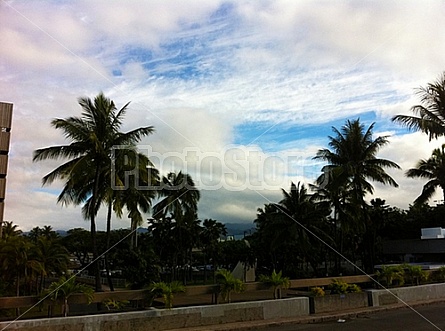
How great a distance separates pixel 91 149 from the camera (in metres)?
18.7

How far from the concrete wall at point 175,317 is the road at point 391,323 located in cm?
71

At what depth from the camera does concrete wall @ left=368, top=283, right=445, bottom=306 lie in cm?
1364

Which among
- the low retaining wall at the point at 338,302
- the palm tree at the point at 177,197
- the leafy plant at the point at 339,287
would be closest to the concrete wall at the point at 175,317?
the low retaining wall at the point at 338,302

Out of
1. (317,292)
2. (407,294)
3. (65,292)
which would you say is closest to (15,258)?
(65,292)

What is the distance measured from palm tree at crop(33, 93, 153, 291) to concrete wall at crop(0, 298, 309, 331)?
30.2ft

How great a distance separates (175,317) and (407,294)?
9.17m

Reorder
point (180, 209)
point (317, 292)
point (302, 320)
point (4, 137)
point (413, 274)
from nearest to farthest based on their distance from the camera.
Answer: point (302, 320) < point (317, 292) < point (413, 274) < point (4, 137) < point (180, 209)

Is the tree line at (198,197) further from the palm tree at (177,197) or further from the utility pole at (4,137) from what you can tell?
the utility pole at (4,137)

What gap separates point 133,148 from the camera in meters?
19.3

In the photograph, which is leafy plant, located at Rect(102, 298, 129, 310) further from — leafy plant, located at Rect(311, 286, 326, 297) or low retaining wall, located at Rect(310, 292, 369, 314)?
leafy plant, located at Rect(311, 286, 326, 297)

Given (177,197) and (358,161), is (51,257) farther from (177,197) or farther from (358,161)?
(358,161)

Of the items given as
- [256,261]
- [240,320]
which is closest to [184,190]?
[256,261]

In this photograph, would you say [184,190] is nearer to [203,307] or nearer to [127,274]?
[127,274]

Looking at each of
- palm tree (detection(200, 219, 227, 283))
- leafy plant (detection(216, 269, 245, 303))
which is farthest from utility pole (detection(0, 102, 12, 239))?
palm tree (detection(200, 219, 227, 283))
